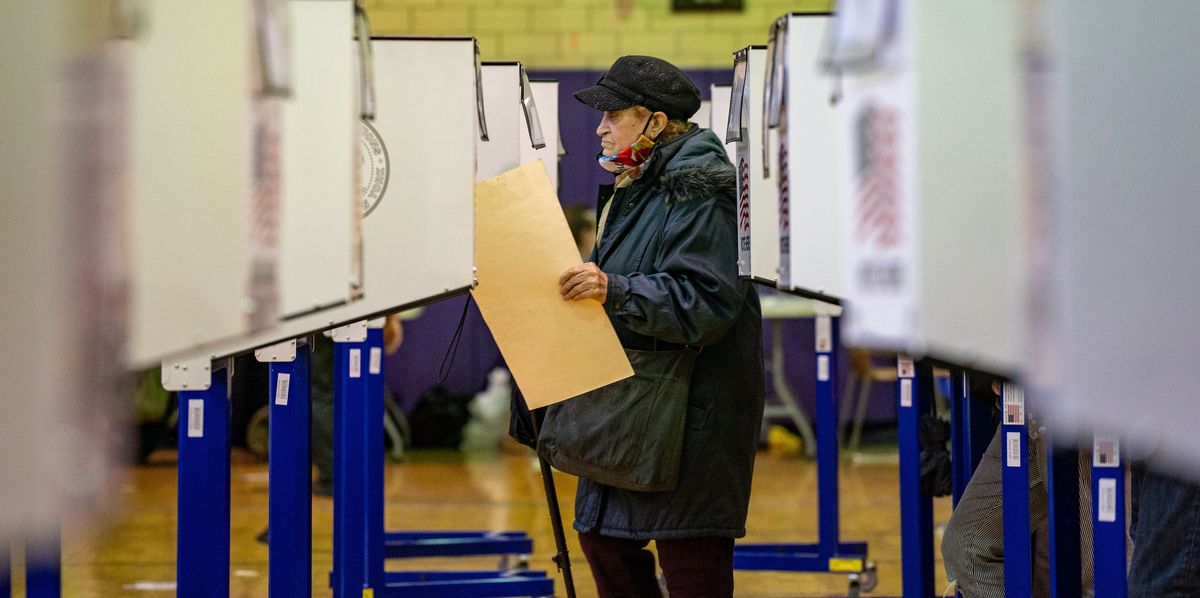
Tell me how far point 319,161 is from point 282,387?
1.58 metres

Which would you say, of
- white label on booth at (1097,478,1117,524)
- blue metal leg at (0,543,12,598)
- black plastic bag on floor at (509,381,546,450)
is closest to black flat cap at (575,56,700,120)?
black plastic bag on floor at (509,381,546,450)

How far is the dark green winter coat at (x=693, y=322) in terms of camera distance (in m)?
2.33

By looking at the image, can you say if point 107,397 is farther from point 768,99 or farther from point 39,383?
point 768,99

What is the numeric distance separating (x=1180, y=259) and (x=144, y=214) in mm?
687

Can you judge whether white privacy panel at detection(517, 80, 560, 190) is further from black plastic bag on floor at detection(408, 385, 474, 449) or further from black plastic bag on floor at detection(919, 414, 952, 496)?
black plastic bag on floor at detection(408, 385, 474, 449)

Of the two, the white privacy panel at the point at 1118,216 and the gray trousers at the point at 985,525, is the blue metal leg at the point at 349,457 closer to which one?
the gray trousers at the point at 985,525

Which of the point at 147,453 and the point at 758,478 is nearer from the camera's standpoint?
the point at 758,478

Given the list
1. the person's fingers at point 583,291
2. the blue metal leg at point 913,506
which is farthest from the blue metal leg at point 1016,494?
the blue metal leg at point 913,506

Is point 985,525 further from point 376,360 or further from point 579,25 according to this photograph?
point 579,25

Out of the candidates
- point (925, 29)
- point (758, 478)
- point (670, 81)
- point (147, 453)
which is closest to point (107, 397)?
point (925, 29)

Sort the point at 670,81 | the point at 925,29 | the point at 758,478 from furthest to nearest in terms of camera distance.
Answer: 1. the point at 758,478
2. the point at 670,81
3. the point at 925,29

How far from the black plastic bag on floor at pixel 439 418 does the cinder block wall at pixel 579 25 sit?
218 cm

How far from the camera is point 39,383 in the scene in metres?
0.77

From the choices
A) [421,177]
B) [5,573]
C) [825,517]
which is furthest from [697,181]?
[825,517]
